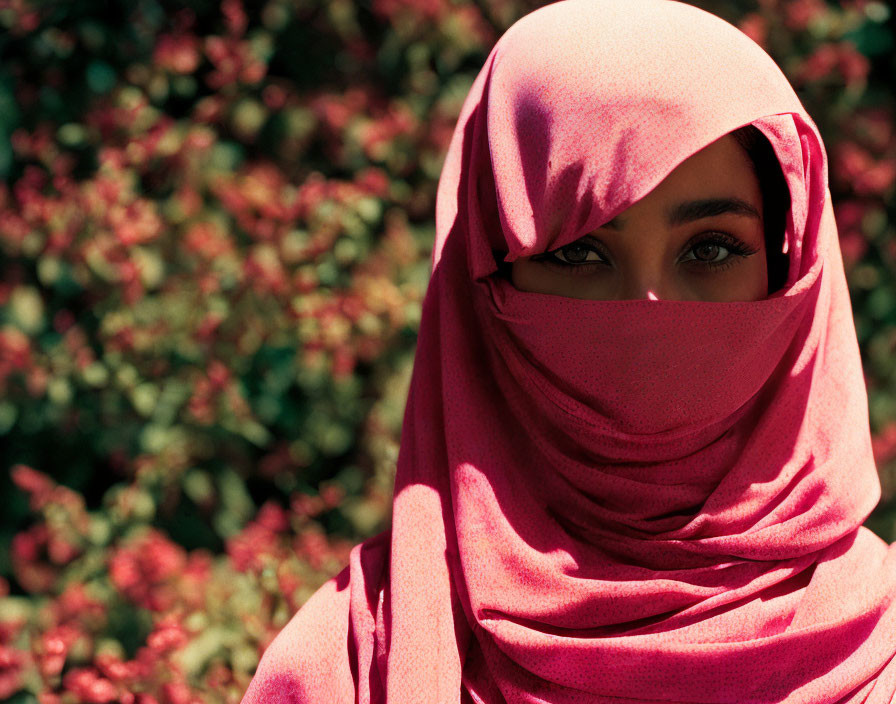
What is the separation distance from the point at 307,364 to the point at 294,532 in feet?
1.83

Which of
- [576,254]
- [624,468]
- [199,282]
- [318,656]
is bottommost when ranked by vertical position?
[199,282]

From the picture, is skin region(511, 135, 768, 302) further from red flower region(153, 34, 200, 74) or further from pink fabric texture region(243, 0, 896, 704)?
red flower region(153, 34, 200, 74)

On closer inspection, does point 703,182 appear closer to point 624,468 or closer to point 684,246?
point 684,246

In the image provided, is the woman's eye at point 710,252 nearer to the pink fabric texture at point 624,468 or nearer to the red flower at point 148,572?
the pink fabric texture at point 624,468

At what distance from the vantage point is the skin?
129 cm

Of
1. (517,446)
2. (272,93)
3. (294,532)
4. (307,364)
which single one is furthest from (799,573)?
(272,93)

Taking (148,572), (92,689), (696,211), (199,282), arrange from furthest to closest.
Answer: (199,282) → (148,572) → (92,689) → (696,211)

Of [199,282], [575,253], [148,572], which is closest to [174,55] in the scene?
[199,282]

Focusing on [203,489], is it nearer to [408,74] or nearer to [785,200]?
[408,74]

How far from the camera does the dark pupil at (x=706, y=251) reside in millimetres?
1336

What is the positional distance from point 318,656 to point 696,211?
0.77m

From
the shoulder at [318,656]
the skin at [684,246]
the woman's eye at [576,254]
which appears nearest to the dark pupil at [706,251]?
the skin at [684,246]

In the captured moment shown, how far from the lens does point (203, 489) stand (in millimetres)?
2959

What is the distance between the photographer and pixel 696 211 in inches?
51.1
